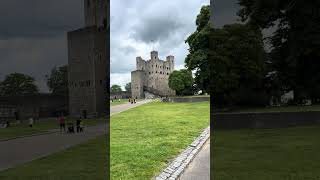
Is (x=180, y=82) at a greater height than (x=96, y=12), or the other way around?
(x=180, y=82)

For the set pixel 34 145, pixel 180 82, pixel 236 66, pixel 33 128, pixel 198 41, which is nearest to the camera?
pixel 33 128

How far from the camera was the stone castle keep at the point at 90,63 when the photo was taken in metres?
7.19

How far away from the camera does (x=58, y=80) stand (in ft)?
25.8

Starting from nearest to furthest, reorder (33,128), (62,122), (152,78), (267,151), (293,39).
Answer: (33,128), (62,122), (267,151), (293,39), (152,78)

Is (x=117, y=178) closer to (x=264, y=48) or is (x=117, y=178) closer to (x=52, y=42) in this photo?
(x=52, y=42)

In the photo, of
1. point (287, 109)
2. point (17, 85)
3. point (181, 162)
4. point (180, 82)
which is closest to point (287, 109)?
point (287, 109)

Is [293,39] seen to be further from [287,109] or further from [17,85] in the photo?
[17,85]

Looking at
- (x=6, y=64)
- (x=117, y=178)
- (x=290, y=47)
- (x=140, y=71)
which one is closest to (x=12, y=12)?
(x=6, y=64)

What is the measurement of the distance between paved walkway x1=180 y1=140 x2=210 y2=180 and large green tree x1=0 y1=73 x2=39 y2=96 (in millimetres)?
3108

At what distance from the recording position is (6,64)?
7.54 m

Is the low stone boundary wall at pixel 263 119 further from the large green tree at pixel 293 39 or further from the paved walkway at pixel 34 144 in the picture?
the paved walkway at pixel 34 144

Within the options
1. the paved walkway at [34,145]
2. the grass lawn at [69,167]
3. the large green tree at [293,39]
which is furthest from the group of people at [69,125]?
the large green tree at [293,39]

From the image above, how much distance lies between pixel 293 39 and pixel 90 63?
20.2ft

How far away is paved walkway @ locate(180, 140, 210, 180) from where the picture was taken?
820 cm
